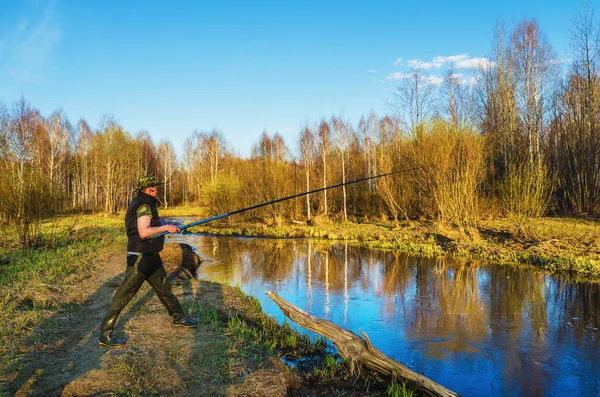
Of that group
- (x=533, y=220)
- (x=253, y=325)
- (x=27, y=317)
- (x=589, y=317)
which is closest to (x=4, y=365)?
(x=27, y=317)

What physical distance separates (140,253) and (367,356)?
10.2 ft

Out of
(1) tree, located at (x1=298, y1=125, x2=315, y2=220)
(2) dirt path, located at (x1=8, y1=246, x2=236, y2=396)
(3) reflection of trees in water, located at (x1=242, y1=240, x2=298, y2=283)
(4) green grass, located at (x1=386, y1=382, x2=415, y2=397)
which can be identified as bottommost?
(4) green grass, located at (x1=386, y1=382, x2=415, y2=397)

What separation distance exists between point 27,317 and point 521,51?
94.6 ft

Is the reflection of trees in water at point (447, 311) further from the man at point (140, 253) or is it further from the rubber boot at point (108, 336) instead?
the rubber boot at point (108, 336)

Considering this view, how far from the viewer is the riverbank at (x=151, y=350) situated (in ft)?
13.1

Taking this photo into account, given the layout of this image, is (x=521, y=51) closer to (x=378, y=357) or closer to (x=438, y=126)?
(x=438, y=126)

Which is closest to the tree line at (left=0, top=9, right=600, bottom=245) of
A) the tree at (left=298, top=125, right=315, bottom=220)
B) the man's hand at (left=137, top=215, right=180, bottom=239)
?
the tree at (left=298, top=125, right=315, bottom=220)

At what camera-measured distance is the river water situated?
17.2 feet

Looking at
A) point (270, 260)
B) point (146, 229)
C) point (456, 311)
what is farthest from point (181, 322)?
point (270, 260)

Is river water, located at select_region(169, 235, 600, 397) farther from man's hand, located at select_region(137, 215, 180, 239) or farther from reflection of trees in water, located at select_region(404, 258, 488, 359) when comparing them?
man's hand, located at select_region(137, 215, 180, 239)

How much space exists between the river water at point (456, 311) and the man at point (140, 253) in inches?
130

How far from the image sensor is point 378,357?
484cm

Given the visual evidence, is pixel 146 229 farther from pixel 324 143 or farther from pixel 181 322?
pixel 324 143

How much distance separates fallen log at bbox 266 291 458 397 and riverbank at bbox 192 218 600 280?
8443 mm
